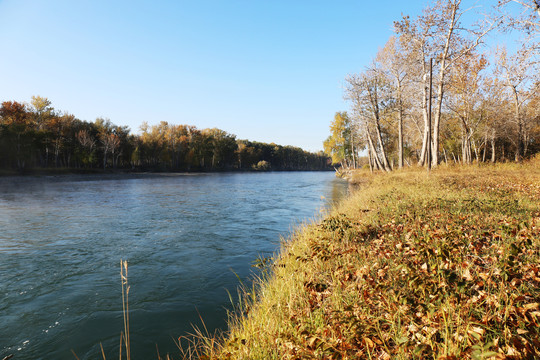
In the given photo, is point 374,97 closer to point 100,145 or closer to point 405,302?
point 405,302

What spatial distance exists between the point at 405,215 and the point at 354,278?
4.44 metres

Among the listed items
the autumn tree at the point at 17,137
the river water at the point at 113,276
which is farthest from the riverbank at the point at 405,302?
the autumn tree at the point at 17,137

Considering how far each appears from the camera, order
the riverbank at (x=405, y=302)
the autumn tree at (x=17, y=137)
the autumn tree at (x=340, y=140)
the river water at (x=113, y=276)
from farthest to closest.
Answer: the autumn tree at (x=340, y=140)
the autumn tree at (x=17, y=137)
the river water at (x=113, y=276)
the riverbank at (x=405, y=302)

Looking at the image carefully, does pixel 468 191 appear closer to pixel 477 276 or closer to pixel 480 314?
pixel 477 276

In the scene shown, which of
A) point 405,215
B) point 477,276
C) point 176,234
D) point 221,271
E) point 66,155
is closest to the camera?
point 477,276

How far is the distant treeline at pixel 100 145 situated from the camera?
5184cm

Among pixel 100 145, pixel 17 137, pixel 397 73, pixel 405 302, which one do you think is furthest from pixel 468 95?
pixel 100 145

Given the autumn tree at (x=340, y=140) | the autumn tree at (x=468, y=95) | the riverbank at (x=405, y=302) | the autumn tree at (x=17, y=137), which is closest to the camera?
the riverbank at (x=405, y=302)

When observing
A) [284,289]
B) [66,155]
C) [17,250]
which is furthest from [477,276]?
[66,155]

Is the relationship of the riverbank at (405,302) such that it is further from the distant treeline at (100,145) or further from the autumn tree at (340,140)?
the distant treeline at (100,145)

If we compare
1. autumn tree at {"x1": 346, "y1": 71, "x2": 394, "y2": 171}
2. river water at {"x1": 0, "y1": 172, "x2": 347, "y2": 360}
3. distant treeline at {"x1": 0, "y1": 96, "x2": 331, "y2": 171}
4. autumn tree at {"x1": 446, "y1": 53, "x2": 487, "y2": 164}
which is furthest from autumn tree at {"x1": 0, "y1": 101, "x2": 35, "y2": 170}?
autumn tree at {"x1": 446, "y1": 53, "x2": 487, "y2": 164}

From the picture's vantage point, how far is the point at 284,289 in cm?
463

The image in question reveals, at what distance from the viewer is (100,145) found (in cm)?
7288

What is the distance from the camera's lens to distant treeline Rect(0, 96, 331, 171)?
170 feet
